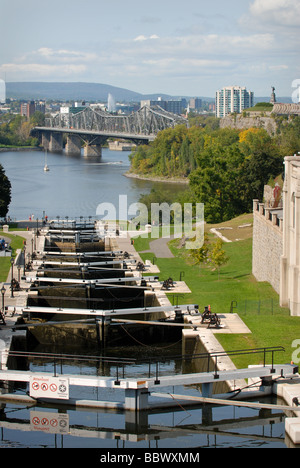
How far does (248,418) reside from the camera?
20.1 meters

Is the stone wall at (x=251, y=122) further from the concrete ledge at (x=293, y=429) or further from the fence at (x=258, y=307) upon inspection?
the concrete ledge at (x=293, y=429)

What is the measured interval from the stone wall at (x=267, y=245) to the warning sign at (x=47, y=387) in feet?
42.5

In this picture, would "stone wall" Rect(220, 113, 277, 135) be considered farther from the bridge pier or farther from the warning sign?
the warning sign

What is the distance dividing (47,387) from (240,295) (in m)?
13.4

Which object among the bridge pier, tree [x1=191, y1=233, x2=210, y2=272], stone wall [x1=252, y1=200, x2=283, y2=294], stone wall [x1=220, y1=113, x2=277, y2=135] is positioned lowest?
the bridge pier

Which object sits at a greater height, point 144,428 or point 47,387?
point 47,387

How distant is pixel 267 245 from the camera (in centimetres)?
3406

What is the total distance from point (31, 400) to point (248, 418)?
5711 millimetres

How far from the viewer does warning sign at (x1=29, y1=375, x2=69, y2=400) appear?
20750 mm

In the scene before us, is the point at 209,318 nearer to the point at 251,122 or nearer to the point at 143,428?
the point at 143,428

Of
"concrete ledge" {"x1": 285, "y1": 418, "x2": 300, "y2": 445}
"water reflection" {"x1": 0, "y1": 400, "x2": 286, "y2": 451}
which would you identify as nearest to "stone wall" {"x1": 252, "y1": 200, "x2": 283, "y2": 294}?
"water reflection" {"x1": 0, "y1": 400, "x2": 286, "y2": 451}

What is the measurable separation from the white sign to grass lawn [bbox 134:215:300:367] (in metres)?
5.51

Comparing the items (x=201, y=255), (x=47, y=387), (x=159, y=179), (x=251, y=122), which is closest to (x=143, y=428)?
(x=47, y=387)
